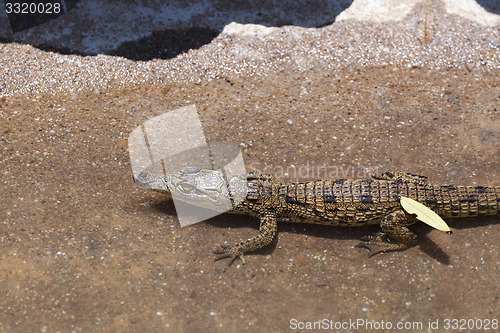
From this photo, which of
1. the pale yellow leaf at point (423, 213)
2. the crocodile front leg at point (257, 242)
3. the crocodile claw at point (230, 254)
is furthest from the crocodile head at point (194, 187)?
the pale yellow leaf at point (423, 213)

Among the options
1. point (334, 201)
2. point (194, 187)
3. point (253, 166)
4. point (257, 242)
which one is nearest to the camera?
point (257, 242)

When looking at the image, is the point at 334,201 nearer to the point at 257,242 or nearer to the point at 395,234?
the point at 395,234

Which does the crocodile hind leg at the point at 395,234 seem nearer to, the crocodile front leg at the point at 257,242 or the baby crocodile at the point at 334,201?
the baby crocodile at the point at 334,201

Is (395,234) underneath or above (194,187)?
underneath

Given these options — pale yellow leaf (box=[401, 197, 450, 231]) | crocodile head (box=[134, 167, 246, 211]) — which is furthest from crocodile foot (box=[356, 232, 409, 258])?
crocodile head (box=[134, 167, 246, 211])

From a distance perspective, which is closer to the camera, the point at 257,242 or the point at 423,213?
the point at 423,213

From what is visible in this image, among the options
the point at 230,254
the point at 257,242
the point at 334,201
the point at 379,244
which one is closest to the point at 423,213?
the point at 379,244

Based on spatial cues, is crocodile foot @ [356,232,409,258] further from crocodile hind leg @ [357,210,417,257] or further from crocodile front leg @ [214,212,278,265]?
crocodile front leg @ [214,212,278,265]

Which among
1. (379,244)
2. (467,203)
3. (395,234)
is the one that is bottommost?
(379,244)
